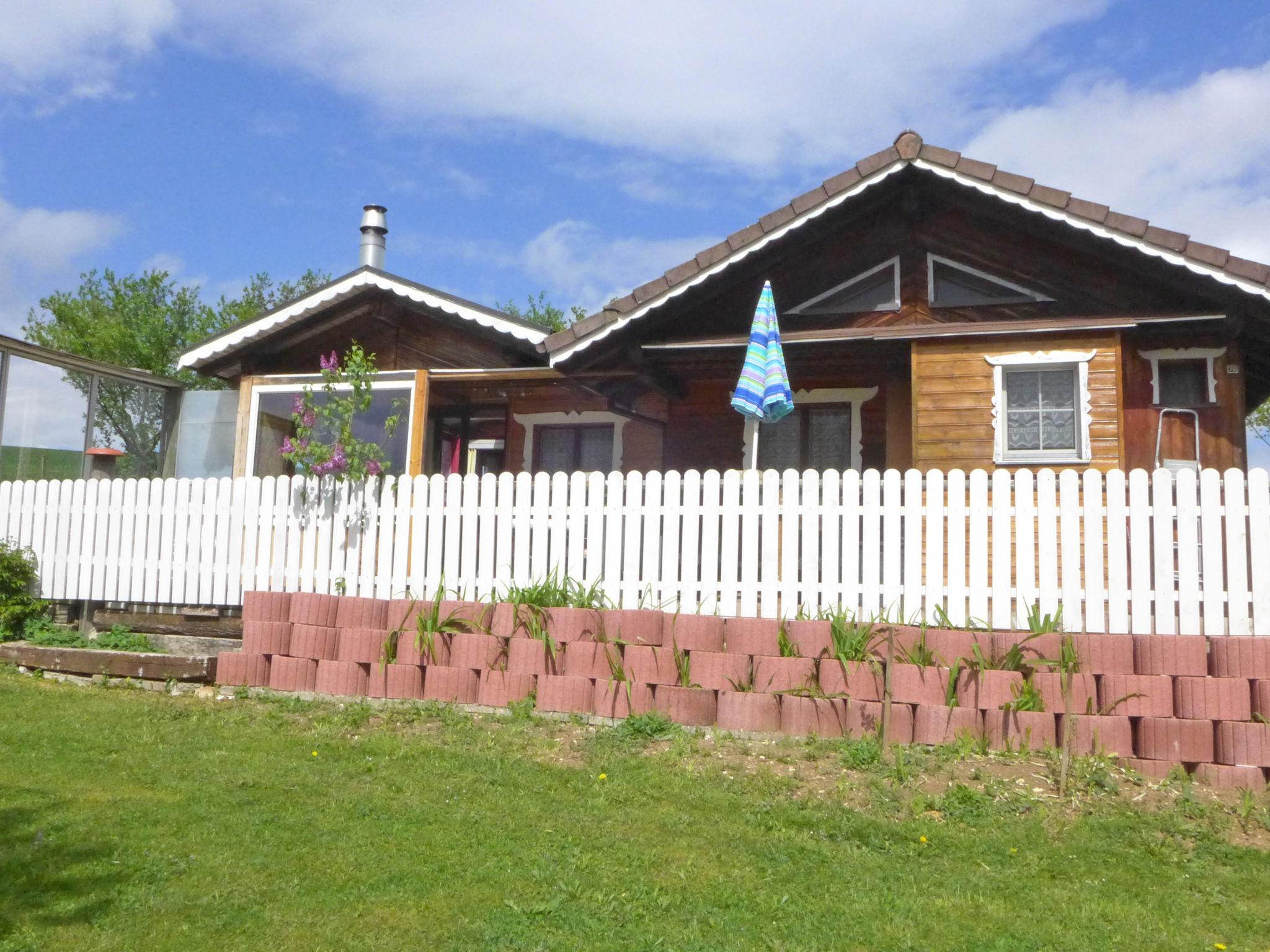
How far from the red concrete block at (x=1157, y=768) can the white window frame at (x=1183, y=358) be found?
5456mm

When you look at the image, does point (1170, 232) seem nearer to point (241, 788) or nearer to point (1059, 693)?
point (1059, 693)

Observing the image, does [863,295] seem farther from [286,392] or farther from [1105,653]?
[286,392]

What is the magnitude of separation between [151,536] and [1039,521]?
795 cm

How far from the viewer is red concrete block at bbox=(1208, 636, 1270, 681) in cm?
636

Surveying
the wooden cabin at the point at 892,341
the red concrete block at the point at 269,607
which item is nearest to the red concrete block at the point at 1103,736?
the wooden cabin at the point at 892,341

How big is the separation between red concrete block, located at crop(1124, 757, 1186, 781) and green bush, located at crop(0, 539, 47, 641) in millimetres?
9486

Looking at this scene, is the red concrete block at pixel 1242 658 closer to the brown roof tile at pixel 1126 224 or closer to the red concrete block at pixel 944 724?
the red concrete block at pixel 944 724

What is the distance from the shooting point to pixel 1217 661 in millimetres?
6438

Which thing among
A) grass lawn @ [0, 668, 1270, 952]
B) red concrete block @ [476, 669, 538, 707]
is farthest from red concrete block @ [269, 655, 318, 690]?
red concrete block @ [476, 669, 538, 707]

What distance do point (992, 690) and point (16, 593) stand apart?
894cm

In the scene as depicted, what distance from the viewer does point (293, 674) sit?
27.2 feet

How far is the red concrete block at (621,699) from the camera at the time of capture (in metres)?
7.28

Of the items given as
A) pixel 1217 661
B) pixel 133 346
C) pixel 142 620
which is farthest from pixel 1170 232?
pixel 133 346

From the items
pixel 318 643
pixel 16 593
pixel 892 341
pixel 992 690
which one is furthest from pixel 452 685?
pixel 892 341
